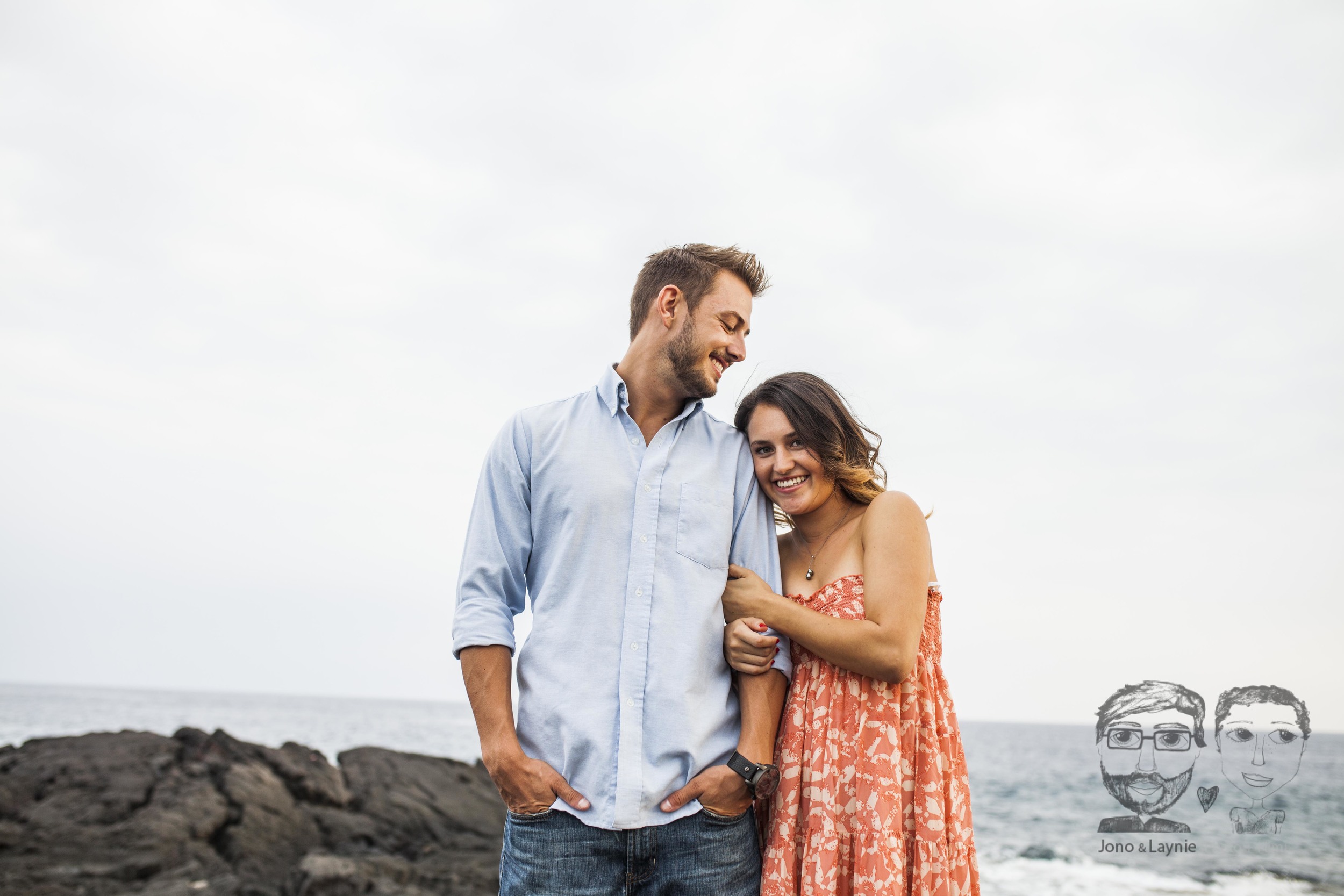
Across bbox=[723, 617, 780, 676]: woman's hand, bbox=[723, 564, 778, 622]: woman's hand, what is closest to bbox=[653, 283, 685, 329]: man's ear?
bbox=[723, 564, 778, 622]: woman's hand

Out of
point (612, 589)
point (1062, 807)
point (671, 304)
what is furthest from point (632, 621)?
point (1062, 807)

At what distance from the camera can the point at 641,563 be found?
8.57 ft

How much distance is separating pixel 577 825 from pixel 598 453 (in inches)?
41.4

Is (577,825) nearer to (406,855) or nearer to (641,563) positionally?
(641,563)

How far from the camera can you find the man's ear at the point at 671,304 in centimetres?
296

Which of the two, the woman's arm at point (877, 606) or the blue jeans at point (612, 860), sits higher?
the woman's arm at point (877, 606)

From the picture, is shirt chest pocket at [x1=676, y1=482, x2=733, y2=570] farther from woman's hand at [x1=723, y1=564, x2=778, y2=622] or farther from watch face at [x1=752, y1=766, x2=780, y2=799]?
watch face at [x1=752, y1=766, x2=780, y2=799]

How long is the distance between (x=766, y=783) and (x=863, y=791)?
0.29 metres

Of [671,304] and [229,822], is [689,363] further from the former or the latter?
[229,822]

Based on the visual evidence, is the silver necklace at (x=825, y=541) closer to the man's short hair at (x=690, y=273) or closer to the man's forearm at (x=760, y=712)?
the man's forearm at (x=760, y=712)

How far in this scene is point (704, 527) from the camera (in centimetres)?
276

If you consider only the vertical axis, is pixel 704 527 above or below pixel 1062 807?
above

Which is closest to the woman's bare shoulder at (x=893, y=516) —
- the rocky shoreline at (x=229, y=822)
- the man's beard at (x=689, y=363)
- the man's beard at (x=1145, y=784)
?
the man's beard at (x=689, y=363)

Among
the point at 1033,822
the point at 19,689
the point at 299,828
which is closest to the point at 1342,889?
the point at 1033,822
